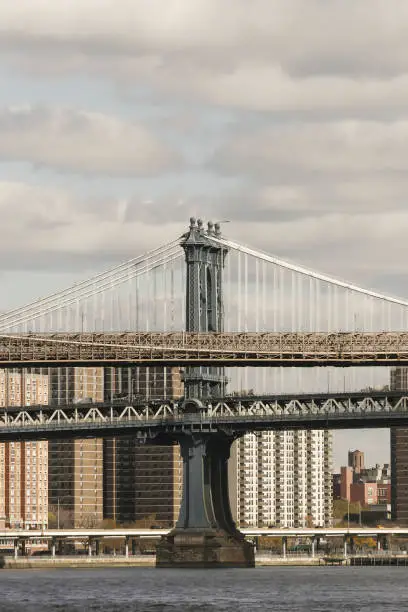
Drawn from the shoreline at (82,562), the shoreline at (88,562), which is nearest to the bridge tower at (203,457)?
the shoreline at (88,562)

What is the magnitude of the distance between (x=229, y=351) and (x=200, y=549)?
53.0 ft

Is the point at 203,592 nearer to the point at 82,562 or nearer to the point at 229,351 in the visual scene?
the point at 229,351

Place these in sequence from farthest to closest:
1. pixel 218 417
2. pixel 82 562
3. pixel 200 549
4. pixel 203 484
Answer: pixel 82 562 < pixel 203 484 < pixel 218 417 < pixel 200 549

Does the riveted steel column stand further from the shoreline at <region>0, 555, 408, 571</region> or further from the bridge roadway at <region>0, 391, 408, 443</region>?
the shoreline at <region>0, 555, 408, 571</region>

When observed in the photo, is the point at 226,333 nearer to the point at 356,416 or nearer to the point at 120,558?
the point at 356,416

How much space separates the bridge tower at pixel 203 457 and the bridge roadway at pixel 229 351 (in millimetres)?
11102

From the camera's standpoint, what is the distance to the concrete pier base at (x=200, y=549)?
14675cm

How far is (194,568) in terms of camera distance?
145 meters

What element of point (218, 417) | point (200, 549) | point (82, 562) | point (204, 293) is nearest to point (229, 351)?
point (218, 417)

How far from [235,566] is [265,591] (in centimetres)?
3782

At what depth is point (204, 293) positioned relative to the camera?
150000mm

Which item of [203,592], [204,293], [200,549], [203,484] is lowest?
[203,592]

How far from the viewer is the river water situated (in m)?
96.5

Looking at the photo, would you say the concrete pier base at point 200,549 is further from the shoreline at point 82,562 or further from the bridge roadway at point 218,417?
the shoreline at point 82,562
